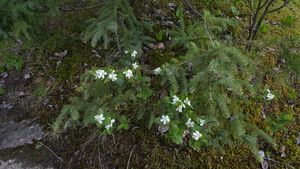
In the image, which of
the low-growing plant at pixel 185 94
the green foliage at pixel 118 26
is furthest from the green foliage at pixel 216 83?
the green foliage at pixel 118 26

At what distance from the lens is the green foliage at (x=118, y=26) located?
3.30m

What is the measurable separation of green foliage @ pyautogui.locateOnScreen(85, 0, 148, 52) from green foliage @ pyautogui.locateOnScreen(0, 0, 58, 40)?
42 centimetres

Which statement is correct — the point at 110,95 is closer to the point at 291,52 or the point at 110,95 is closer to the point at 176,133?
the point at 176,133

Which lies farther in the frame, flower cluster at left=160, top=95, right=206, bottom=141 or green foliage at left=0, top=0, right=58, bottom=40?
green foliage at left=0, top=0, right=58, bottom=40

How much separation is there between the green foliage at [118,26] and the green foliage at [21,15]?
1.39 ft

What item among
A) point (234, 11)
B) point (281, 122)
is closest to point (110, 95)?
point (281, 122)

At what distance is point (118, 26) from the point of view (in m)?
3.46

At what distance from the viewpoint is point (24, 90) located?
4.00 m

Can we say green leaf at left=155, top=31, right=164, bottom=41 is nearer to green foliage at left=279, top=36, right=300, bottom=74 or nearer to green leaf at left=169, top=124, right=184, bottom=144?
green foliage at left=279, top=36, right=300, bottom=74

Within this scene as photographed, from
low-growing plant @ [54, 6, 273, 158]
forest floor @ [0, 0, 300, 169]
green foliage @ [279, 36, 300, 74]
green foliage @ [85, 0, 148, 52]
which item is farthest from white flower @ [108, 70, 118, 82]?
green foliage @ [279, 36, 300, 74]

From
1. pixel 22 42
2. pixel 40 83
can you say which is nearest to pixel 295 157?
pixel 40 83

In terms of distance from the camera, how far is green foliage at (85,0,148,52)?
10.8 feet

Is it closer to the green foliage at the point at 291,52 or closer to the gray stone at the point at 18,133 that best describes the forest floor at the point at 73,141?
the gray stone at the point at 18,133

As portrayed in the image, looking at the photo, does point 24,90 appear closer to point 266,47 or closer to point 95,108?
point 95,108
